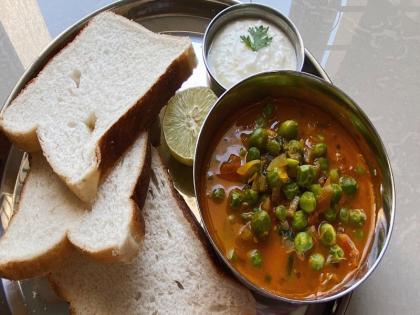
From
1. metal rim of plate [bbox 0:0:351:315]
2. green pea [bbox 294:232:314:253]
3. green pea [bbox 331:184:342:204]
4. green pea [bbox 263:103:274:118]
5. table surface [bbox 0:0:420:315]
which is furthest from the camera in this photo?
table surface [bbox 0:0:420:315]

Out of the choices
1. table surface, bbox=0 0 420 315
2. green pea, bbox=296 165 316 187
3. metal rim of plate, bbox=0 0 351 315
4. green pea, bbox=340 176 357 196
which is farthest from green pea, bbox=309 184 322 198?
table surface, bbox=0 0 420 315

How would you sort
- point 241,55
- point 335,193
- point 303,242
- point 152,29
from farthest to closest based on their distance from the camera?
point 152,29 < point 241,55 < point 335,193 < point 303,242

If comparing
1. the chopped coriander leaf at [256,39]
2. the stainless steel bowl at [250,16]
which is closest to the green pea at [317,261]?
the stainless steel bowl at [250,16]

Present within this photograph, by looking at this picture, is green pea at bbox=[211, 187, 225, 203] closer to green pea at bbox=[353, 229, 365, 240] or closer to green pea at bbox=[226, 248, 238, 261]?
green pea at bbox=[226, 248, 238, 261]

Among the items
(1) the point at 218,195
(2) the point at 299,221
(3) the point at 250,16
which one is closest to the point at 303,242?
(2) the point at 299,221

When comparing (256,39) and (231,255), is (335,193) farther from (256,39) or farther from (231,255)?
(256,39)

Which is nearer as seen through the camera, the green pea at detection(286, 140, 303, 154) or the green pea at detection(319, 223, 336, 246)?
the green pea at detection(319, 223, 336, 246)

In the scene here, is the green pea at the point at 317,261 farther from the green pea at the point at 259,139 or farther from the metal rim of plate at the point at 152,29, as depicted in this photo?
the green pea at the point at 259,139
